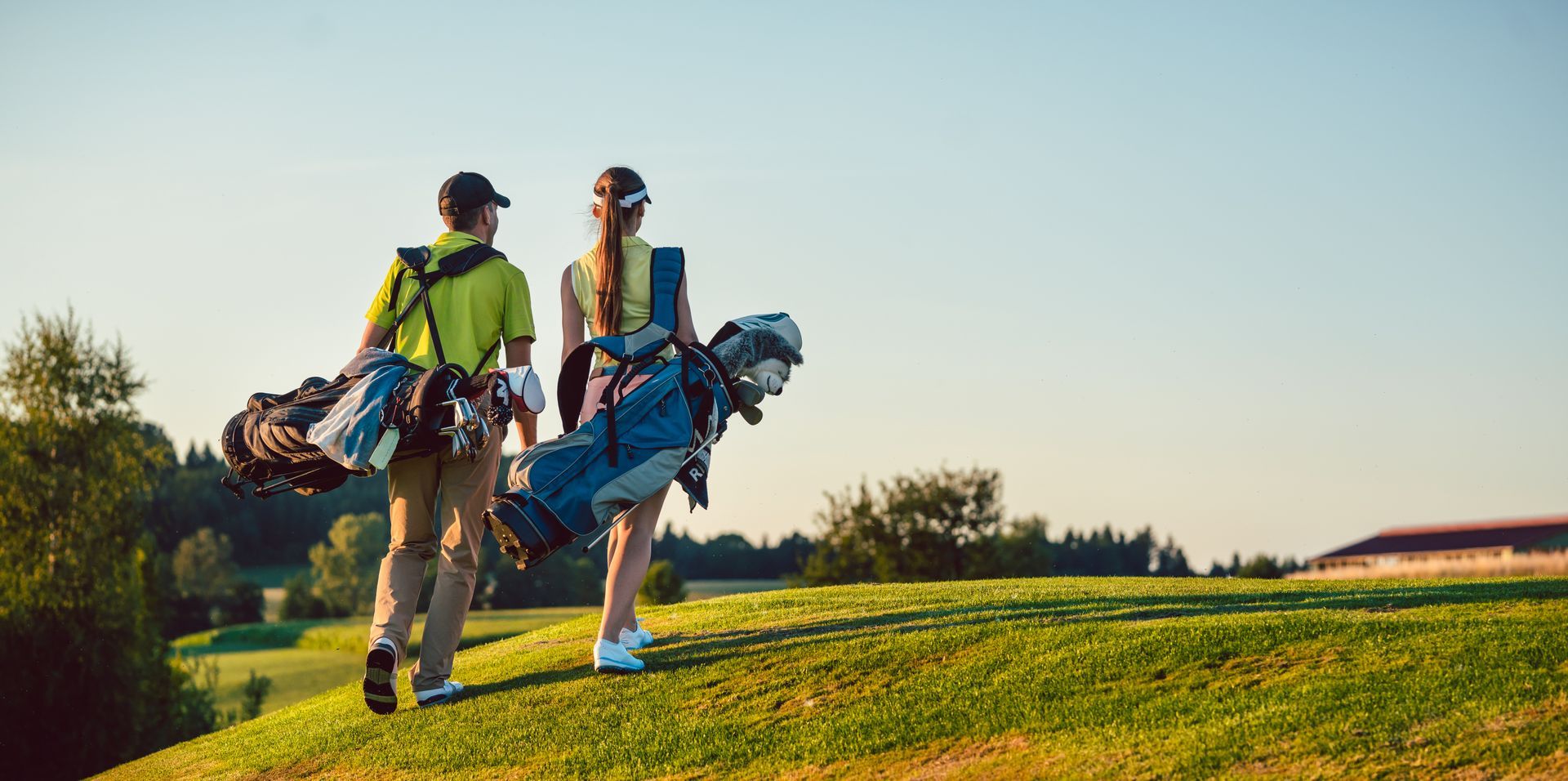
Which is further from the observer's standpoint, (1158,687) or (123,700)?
(123,700)

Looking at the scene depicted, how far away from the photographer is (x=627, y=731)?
7688 millimetres

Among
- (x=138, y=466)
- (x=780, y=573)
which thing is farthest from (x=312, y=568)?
(x=138, y=466)

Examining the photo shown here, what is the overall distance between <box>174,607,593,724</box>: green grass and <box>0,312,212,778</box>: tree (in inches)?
290

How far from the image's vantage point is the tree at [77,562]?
4012cm

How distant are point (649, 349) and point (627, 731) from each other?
2274 millimetres

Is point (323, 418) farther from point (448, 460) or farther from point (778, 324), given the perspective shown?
point (778, 324)

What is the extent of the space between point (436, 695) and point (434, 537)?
1358mm

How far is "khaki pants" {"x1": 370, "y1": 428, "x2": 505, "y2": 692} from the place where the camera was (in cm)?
822

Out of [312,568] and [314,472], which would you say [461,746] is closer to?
[314,472]

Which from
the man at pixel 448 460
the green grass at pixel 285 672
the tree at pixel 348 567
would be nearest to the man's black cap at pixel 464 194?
the man at pixel 448 460

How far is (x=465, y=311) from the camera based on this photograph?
26.9 feet

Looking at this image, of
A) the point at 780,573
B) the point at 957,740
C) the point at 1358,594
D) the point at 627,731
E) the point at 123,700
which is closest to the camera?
the point at 957,740

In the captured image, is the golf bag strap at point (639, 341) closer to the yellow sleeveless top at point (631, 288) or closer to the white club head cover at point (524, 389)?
the yellow sleeveless top at point (631, 288)

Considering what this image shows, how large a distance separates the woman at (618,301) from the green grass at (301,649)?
38.8 metres
